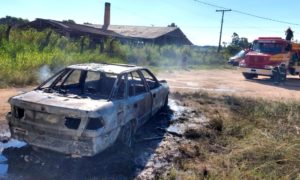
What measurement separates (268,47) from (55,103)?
736 inches

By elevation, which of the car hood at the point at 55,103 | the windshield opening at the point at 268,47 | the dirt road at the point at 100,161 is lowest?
the dirt road at the point at 100,161

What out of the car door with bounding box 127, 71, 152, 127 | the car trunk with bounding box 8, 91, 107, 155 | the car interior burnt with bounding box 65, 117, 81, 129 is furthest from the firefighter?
the car interior burnt with bounding box 65, 117, 81, 129

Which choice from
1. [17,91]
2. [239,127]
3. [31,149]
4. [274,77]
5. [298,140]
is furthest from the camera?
[274,77]

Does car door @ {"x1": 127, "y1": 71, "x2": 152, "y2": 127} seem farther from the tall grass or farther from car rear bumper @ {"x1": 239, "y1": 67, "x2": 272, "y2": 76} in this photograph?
car rear bumper @ {"x1": 239, "y1": 67, "x2": 272, "y2": 76}

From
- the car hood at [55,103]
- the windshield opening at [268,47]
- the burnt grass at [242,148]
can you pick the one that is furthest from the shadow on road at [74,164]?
the windshield opening at [268,47]

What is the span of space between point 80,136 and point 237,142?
10.7ft

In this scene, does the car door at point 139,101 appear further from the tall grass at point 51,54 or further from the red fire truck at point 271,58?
the red fire truck at point 271,58

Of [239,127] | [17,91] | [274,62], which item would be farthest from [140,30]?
[239,127]

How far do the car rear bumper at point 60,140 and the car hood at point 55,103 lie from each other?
0.28 meters

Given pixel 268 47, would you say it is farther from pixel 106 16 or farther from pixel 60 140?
pixel 106 16

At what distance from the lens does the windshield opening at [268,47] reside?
817 inches

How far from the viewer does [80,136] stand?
14.9 feet

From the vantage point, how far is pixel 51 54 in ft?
49.6

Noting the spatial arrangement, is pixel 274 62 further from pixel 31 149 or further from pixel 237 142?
pixel 31 149
